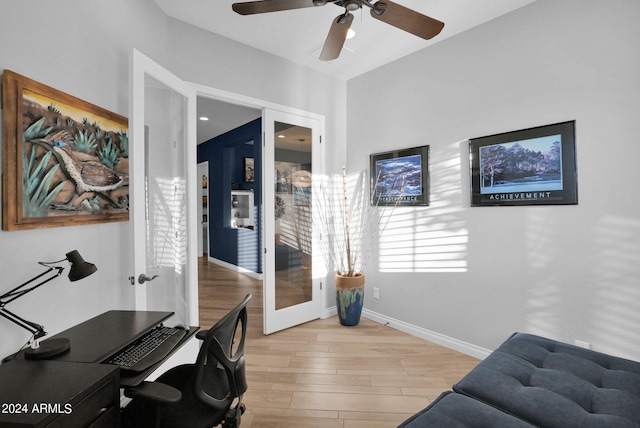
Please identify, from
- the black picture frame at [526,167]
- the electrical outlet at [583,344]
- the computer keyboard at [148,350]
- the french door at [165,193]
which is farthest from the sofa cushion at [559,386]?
the french door at [165,193]

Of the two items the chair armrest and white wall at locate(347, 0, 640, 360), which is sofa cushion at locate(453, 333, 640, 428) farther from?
the chair armrest

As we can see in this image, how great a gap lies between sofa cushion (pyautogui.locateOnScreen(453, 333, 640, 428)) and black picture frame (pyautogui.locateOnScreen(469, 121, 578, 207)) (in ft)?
3.79

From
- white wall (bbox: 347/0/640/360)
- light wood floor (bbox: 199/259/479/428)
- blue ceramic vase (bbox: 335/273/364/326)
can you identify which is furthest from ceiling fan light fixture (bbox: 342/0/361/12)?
blue ceramic vase (bbox: 335/273/364/326)

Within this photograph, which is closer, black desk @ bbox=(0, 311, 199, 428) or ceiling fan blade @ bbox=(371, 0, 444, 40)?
black desk @ bbox=(0, 311, 199, 428)

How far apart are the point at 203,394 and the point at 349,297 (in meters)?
2.36

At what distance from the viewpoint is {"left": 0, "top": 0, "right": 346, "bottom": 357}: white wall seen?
1.45m

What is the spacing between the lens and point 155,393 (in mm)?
1199

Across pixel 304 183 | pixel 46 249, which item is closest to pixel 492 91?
pixel 304 183

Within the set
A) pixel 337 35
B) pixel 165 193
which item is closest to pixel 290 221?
pixel 165 193

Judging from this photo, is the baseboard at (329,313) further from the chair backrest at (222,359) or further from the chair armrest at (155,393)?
the chair armrest at (155,393)

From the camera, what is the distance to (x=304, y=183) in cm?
369

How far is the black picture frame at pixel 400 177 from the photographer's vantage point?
10.7 ft

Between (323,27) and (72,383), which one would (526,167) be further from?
(72,383)

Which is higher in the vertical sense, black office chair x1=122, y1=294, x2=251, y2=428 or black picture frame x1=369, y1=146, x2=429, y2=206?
black picture frame x1=369, y1=146, x2=429, y2=206
